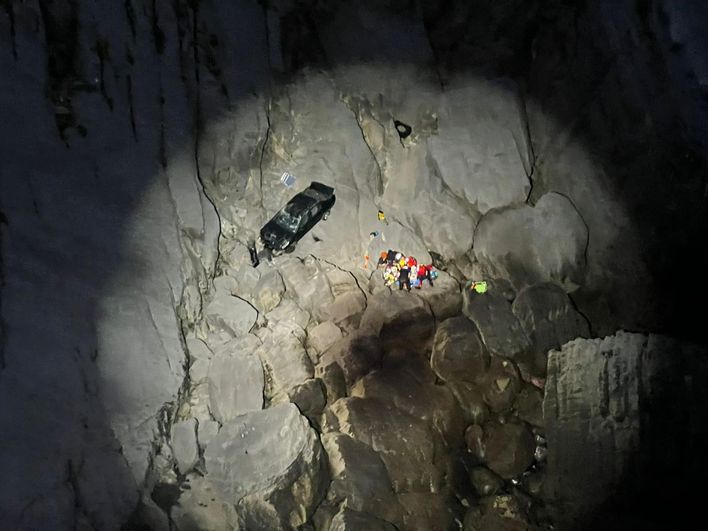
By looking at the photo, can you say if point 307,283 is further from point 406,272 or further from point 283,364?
point 406,272

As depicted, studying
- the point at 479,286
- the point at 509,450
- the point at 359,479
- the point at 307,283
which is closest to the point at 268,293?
the point at 307,283

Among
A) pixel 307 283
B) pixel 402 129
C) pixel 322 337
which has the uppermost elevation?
pixel 402 129

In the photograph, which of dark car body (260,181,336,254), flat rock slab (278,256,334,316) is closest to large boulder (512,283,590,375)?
flat rock slab (278,256,334,316)

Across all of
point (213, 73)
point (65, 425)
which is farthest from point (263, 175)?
point (65, 425)

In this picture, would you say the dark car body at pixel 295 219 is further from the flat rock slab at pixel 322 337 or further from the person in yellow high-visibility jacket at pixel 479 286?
the person in yellow high-visibility jacket at pixel 479 286

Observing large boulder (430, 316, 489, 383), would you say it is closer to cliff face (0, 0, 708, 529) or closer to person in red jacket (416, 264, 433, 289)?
cliff face (0, 0, 708, 529)
